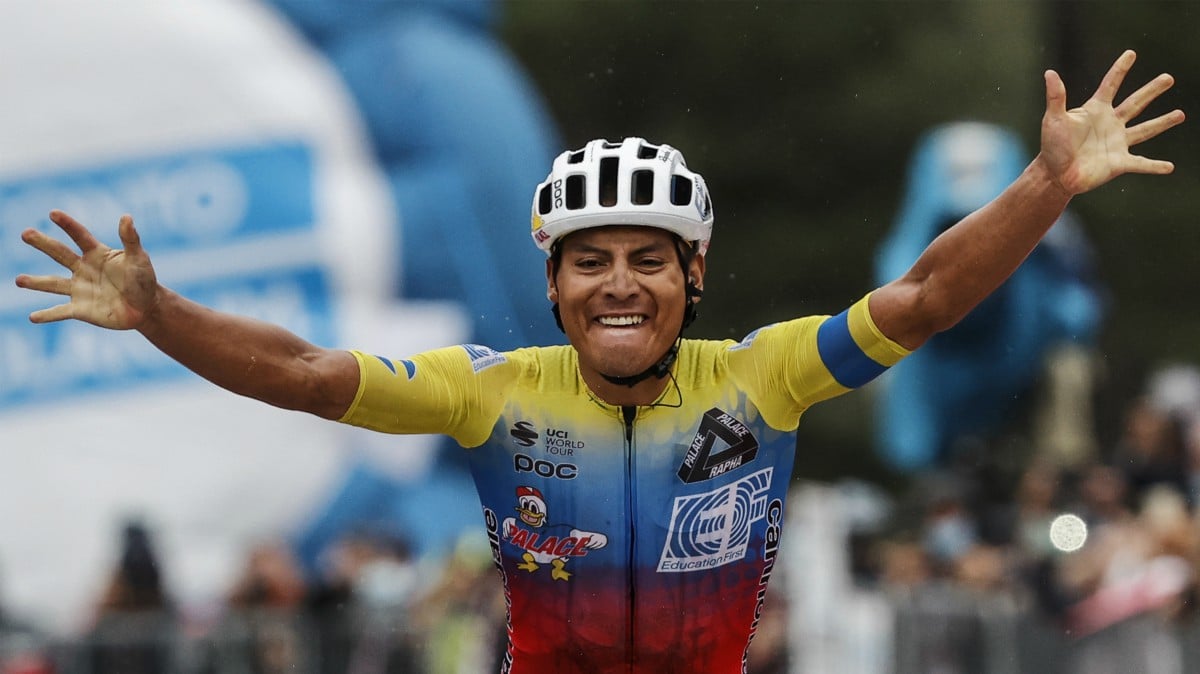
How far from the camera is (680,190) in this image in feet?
21.2

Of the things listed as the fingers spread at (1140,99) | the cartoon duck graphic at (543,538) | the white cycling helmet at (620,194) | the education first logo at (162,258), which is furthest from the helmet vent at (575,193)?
the education first logo at (162,258)

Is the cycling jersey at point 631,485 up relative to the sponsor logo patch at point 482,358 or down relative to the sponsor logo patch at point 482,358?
down

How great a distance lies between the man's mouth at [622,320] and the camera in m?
6.34

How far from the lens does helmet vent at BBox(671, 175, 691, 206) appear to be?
253 inches

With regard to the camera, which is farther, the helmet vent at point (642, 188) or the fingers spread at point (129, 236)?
the helmet vent at point (642, 188)

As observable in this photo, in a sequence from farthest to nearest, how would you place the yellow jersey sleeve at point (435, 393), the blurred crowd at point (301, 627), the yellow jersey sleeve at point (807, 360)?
the blurred crowd at point (301, 627)
the yellow jersey sleeve at point (435, 393)
the yellow jersey sleeve at point (807, 360)

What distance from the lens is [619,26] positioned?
23688mm

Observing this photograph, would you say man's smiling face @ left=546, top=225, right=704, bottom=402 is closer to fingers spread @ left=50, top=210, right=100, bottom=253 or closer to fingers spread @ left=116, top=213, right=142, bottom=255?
fingers spread @ left=116, top=213, right=142, bottom=255

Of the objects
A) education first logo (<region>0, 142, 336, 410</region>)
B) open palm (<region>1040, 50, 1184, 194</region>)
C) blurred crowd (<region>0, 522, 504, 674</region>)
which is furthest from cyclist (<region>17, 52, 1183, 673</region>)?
education first logo (<region>0, 142, 336, 410</region>)

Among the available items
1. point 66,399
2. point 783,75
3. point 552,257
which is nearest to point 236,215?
point 66,399

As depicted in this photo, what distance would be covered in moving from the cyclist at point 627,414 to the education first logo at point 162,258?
11.7 meters

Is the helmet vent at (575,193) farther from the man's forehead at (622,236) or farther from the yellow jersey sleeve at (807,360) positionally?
the yellow jersey sleeve at (807,360)

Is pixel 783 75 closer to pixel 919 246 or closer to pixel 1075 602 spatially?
pixel 919 246

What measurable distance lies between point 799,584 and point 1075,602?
3.07 m
